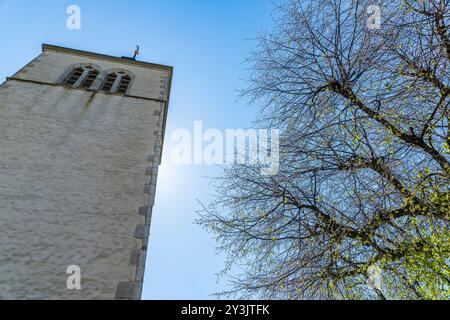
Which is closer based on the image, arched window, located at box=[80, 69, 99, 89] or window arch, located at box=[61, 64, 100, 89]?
window arch, located at box=[61, 64, 100, 89]

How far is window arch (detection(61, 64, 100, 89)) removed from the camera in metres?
11.5

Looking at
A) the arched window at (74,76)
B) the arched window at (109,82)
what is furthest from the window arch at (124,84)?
the arched window at (74,76)

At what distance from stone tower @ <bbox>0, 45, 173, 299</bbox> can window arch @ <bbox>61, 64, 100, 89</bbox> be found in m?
0.49

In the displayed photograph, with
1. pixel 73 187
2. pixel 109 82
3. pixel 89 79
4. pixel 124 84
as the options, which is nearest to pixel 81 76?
pixel 89 79

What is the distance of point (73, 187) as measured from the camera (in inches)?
251

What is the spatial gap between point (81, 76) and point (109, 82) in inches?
44.6

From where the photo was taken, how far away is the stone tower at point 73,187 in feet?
15.7

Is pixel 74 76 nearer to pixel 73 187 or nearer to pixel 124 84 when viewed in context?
pixel 124 84

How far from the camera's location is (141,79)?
13875mm

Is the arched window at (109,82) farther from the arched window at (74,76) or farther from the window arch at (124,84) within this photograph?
the arched window at (74,76)

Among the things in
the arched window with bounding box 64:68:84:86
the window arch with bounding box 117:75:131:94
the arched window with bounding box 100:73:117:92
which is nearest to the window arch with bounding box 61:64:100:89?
the arched window with bounding box 64:68:84:86

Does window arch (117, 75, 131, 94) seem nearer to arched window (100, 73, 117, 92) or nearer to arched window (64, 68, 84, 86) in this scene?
arched window (100, 73, 117, 92)
